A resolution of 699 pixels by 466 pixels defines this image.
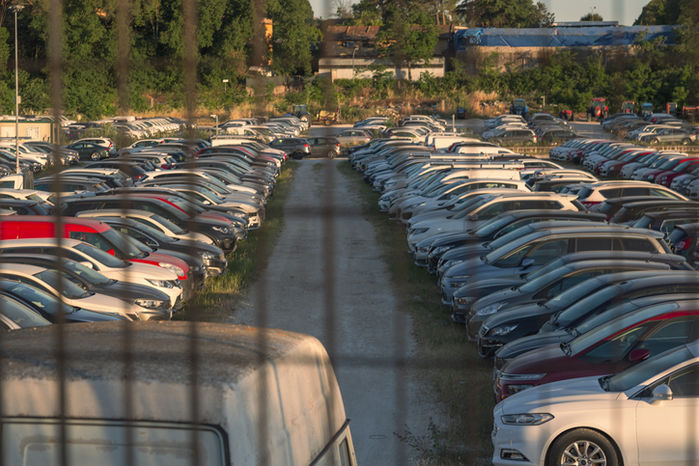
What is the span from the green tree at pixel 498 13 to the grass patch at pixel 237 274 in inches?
82.7

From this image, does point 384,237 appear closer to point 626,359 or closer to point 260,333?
point 626,359

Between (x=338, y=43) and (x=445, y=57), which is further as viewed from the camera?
(x=445, y=57)

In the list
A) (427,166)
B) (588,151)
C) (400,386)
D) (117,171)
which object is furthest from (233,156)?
(400,386)

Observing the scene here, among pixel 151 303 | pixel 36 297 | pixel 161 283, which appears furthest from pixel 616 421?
pixel 161 283

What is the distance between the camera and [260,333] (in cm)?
212

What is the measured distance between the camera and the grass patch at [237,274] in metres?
6.98

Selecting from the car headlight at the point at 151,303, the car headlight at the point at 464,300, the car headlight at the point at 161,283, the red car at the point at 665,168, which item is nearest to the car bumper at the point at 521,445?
the car headlight at the point at 464,300

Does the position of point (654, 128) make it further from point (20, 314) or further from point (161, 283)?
point (20, 314)

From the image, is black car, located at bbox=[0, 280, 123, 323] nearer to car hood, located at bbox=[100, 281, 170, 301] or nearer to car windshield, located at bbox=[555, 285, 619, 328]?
car hood, located at bbox=[100, 281, 170, 301]

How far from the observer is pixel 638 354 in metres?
4.32

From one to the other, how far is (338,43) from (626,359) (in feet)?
8.99

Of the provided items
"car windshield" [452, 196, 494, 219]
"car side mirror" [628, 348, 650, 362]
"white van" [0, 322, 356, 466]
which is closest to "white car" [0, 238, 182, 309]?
"car windshield" [452, 196, 494, 219]

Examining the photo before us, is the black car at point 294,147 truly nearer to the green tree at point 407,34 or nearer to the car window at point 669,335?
the car window at point 669,335

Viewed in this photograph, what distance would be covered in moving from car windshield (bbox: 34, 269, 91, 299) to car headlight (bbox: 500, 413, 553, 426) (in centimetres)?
321
